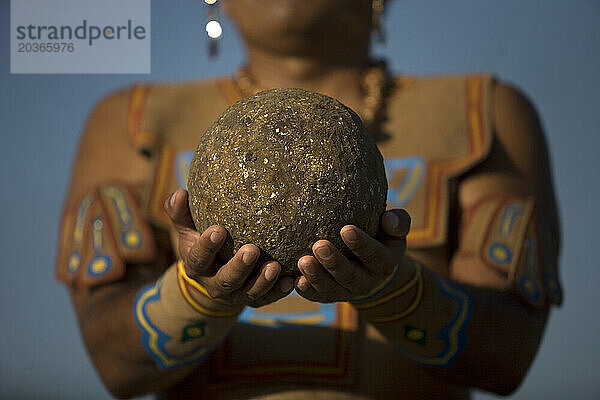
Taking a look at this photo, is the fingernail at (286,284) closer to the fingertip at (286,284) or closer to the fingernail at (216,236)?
the fingertip at (286,284)

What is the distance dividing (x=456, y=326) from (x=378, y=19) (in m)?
1.20

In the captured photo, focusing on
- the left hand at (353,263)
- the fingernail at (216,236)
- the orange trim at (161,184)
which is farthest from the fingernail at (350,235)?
the orange trim at (161,184)

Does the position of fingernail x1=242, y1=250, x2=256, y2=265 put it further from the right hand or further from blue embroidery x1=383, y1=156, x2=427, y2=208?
blue embroidery x1=383, y1=156, x2=427, y2=208

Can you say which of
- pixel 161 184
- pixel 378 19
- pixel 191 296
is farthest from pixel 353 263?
pixel 378 19

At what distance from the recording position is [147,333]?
2.58m

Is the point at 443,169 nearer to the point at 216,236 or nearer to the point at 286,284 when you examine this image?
the point at 286,284

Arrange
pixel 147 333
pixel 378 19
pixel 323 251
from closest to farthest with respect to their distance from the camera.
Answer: pixel 323 251 → pixel 147 333 → pixel 378 19

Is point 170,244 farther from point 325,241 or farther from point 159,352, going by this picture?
point 325,241

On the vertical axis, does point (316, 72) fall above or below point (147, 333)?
above

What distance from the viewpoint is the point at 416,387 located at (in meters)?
2.78

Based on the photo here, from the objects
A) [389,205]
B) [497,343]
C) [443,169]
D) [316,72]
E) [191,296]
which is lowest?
[497,343]

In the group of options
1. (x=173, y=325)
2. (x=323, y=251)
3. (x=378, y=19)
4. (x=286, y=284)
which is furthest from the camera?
(x=378, y=19)

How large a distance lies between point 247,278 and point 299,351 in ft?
2.92

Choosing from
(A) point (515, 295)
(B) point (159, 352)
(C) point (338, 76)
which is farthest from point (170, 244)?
(A) point (515, 295)
